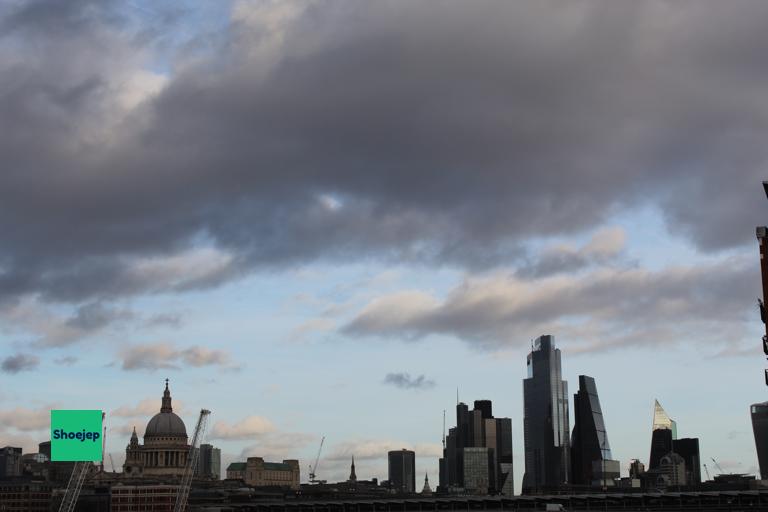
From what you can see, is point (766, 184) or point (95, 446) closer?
point (766, 184)

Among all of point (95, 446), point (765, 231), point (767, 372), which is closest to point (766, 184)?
point (765, 231)

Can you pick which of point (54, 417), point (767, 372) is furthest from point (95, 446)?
point (767, 372)

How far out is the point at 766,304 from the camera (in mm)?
100812

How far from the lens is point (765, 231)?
101000 mm

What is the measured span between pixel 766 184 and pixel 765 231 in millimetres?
8096

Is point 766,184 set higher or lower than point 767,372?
higher

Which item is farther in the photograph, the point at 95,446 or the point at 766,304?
the point at 95,446

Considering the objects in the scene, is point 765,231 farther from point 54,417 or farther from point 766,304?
point 54,417

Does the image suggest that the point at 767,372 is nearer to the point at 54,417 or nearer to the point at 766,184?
the point at 766,184

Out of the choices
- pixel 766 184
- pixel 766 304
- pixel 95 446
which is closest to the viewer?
pixel 766 184

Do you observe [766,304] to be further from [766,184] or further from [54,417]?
[54,417]

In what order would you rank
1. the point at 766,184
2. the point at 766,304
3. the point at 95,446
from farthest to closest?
the point at 95,446, the point at 766,304, the point at 766,184

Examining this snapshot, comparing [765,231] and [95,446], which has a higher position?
[765,231]

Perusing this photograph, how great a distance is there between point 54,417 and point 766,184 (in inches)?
4104
